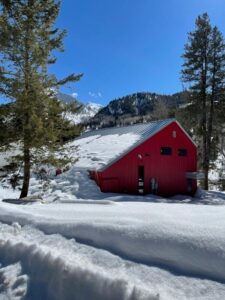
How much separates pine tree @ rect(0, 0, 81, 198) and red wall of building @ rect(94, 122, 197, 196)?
8.45m

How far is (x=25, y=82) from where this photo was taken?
12.9 m

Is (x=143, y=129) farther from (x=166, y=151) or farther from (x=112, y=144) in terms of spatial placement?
(x=112, y=144)

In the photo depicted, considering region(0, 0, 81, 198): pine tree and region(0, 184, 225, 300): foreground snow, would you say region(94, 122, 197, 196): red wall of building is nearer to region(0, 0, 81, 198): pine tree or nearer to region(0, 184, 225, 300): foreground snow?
region(0, 0, 81, 198): pine tree

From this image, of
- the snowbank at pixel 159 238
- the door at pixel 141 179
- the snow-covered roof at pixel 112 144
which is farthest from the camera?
the door at pixel 141 179

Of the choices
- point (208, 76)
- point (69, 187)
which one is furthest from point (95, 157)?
point (208, 76)

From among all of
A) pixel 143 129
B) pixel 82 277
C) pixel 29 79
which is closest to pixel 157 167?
pixel 143 129

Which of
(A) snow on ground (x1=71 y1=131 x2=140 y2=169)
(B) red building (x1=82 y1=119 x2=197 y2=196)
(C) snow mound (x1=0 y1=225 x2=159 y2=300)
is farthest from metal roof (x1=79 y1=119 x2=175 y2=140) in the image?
(C) snow mound (x1=0 y1=225 x2=159 y2=300)

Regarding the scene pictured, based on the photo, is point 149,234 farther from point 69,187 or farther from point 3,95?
point 69,187

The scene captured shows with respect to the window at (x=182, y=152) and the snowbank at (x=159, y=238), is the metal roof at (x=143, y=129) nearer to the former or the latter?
the window at (x=182, y=152)

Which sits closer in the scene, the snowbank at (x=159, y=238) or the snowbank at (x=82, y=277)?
the snowbank at (x=82, y=277)

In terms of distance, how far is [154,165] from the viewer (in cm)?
2373

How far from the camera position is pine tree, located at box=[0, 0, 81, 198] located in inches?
490

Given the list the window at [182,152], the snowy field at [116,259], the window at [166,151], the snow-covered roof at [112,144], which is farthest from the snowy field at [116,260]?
the window at [182,152]

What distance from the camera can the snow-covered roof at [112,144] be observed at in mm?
21953
